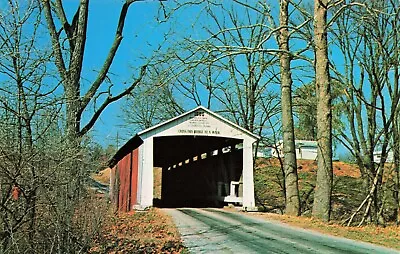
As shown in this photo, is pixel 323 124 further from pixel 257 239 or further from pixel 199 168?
pixel 199 168

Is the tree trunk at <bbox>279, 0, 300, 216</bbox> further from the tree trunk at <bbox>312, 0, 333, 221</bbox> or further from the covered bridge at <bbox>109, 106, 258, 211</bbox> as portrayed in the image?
the tree trunk at <bbox>312, 0, 333, 221</bbox>

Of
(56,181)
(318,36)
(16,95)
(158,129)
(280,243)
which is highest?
(318,36)

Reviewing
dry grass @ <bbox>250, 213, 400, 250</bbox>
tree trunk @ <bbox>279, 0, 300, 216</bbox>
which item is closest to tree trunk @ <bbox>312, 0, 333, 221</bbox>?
dry grass @ <bbox>250, 213, 400, 250</bbox>

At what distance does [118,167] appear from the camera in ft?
92.2

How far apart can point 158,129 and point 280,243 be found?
940 centimetres

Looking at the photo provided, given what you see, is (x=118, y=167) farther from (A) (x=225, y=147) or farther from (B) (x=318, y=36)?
(B) (x=318, y=36)

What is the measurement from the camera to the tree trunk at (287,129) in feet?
52.7

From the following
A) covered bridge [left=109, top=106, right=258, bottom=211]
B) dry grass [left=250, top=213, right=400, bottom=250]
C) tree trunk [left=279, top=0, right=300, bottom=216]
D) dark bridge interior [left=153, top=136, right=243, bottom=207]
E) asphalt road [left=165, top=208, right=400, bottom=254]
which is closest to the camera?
asphalt road [left=165, top=208, right=400, bottom=254]

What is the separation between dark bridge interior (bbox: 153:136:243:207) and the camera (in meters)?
20.7

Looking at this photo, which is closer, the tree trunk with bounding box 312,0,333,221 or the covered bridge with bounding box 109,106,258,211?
the tree trunk with bounding box 312,0,333,221

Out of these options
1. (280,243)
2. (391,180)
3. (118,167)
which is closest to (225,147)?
(391,180)

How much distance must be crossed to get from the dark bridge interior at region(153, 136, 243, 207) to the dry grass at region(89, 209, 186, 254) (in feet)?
21.9

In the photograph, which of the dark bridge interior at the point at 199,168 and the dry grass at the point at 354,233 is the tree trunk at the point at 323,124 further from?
the dark bridge interior at the point at 199,168

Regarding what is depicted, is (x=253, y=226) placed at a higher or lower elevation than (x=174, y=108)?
lower
